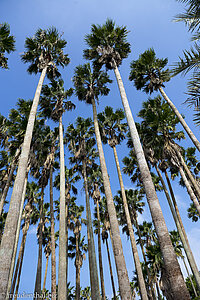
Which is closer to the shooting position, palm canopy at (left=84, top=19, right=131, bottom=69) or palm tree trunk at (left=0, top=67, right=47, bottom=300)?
palm tree trunk at (left=0, top=67, right=47, bottom=300)

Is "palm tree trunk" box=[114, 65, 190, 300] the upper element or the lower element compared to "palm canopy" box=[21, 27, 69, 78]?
lower

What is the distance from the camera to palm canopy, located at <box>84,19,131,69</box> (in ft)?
44.6

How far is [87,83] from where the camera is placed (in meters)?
17.3

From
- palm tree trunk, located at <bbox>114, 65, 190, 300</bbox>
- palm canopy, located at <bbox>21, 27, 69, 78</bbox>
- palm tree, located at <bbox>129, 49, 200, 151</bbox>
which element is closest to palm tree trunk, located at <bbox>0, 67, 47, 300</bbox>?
palm tree trunk, located at <bbox>114, 65, 190, 300</bbox>

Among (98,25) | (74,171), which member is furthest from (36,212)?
(98,25)

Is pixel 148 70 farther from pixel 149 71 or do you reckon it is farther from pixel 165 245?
pixel 165 245

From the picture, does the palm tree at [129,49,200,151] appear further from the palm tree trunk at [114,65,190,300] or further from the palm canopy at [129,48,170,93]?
the palm tree trunk at [114,65,190,300]

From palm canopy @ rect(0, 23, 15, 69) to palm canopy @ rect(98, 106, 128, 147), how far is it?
9944mm

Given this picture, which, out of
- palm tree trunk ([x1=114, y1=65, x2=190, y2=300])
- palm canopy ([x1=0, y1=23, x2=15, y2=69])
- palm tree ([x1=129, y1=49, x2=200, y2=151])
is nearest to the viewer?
palm tree trunk ([x1=114, y1=65, x2=190, y2=300])

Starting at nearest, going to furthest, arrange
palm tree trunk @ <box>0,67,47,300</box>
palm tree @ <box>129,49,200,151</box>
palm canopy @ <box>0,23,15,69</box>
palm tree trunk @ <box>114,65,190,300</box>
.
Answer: palm tree trunk @ <box>114,65,190,300</box> → palm tree trunk @ <box>0,67,47,300</box> → palm canopy @ <box>0,23,15,69</box> → palm tree @ <box>129,49,200,151</box>

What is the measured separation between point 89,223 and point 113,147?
7.83 meters

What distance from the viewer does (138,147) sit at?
8.97 metres

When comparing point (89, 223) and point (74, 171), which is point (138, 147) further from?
point (74, 171)

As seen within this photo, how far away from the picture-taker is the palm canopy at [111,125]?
20.0m
